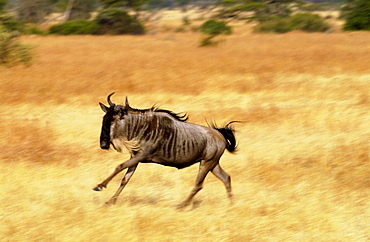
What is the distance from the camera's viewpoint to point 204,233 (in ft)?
22.9

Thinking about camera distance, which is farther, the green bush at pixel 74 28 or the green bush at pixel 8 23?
the green bush at pixel 74 28

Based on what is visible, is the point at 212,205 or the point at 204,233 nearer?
the point at 204,233

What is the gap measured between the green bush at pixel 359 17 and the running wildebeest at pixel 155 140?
118 feet

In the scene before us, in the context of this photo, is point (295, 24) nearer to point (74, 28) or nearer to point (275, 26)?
point (275, 26)

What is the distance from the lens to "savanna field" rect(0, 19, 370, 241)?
285 inches

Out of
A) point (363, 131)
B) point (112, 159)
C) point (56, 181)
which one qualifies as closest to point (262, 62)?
point (363, 131)

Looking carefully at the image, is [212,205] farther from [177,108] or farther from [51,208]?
[177,108]

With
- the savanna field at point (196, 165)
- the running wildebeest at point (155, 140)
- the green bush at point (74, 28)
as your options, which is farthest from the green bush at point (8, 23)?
the running wildebeest at point (155, 140)

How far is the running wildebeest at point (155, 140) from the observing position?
7.83 metres

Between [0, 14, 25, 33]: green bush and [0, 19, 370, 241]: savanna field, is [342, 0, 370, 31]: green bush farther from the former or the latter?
[0, 14, 25, 33]: green bush

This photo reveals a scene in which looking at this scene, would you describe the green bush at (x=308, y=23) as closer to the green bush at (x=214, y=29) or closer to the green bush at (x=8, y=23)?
the green bush at (x=214, y=29)

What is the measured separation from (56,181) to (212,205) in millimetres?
2711

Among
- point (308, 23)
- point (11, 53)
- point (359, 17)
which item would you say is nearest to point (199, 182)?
point (11, 53)

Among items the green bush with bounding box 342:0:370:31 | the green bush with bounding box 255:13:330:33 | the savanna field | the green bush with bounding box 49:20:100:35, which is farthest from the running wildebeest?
the green bush with bounding box 49:20:100:35
